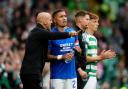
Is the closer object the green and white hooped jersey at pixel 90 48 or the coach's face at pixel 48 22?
the coach's face at pixel 48 22

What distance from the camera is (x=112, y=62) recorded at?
23.0 m

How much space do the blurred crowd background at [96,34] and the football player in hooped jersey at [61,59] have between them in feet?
16.2

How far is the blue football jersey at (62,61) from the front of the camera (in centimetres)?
1447

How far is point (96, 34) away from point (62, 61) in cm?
928

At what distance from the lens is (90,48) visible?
15219 millimetres

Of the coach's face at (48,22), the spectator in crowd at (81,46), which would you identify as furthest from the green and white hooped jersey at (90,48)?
the coach's face at (48,22)

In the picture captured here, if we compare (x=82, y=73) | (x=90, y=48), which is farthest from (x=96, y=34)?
(x=82, y=73)

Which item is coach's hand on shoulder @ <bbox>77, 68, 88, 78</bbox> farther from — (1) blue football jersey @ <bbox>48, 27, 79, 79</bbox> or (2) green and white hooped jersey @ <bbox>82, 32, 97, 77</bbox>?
(2) green and white hooped jersey @ <bbox>82, 32, 97, 77</bbox>

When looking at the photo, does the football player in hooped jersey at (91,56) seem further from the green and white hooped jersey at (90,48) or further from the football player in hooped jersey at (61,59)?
the football player in hooped jersey at (61,59)

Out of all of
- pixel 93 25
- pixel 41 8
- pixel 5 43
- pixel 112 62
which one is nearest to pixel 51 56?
pixel 93 25

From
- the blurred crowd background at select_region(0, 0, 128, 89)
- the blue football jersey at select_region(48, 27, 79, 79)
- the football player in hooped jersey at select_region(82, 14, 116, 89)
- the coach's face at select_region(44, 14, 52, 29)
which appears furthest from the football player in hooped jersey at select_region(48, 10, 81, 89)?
the blurred crowd background at select_region(0, 0, 128, 89)

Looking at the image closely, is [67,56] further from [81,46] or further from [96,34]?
[96,34]

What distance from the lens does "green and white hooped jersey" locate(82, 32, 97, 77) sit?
1517cm

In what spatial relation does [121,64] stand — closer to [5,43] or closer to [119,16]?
[119,16]
